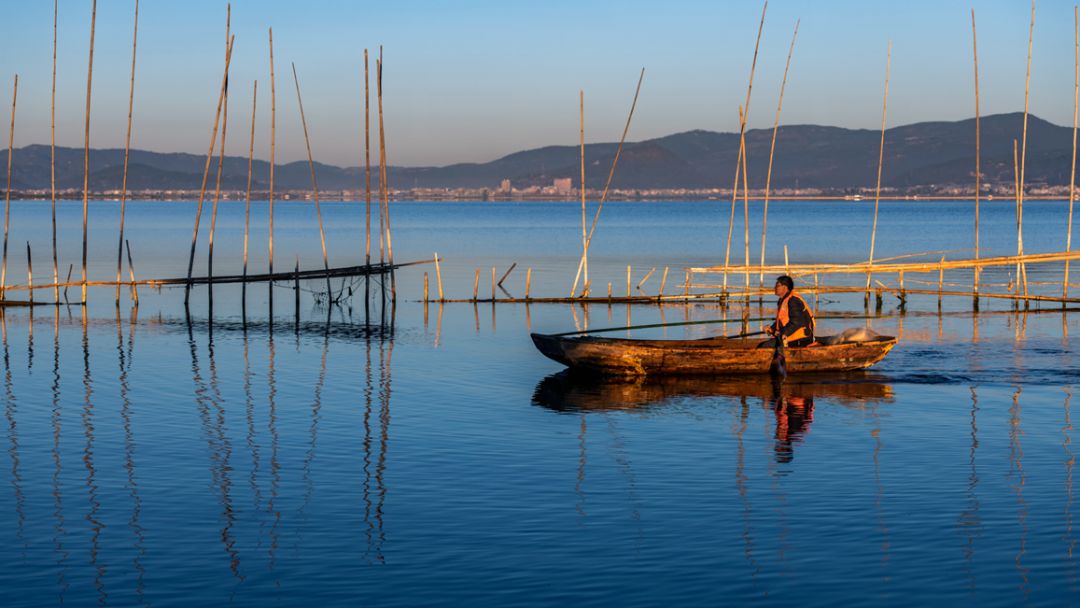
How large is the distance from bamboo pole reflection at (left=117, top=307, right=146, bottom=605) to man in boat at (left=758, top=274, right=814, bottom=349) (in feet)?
→ 33.6

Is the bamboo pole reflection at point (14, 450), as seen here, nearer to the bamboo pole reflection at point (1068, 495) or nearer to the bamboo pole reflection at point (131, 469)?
the bamboo pole reflection at point (131, 469)

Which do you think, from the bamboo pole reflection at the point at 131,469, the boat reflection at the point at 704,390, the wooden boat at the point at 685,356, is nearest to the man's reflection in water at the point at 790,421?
the boat reflection at the point at 704,390

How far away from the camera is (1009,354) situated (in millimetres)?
25531

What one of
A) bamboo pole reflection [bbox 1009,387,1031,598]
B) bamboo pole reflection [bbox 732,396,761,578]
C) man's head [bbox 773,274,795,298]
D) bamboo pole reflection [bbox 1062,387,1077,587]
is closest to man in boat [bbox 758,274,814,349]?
man's head [bbox 773,274,795,298]

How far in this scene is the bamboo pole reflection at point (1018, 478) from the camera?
1073 centimetres

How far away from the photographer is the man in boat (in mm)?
21781

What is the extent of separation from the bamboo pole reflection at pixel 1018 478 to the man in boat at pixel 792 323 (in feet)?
11.4

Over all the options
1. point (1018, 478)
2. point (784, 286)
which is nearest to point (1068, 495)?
point (1018, 478)

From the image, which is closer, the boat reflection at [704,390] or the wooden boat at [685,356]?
the boat reflection at [704,390]

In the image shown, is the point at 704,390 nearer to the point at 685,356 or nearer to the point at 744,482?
the point at 685,356

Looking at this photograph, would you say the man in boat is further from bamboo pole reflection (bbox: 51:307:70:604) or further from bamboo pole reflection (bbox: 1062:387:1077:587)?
bamboo pole reflection (bbox: 51:307:70:604)

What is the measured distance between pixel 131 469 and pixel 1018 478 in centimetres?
974

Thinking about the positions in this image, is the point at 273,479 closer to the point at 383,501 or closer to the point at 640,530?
the point at 383,501

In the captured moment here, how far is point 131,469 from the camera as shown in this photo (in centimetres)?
1467
